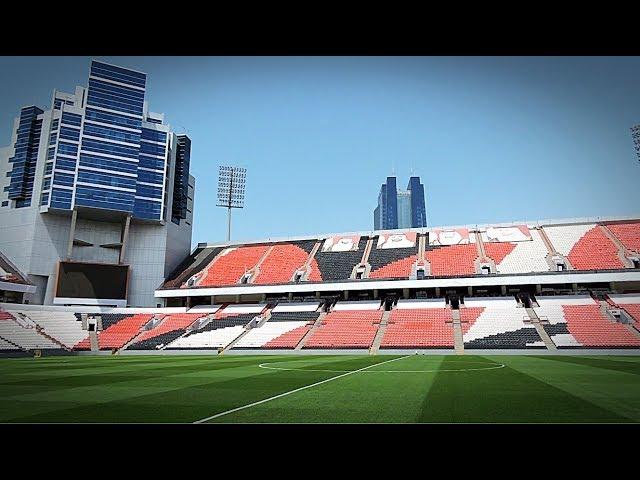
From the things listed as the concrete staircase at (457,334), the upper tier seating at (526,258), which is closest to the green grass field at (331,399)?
the concrete staircase at (457,334)

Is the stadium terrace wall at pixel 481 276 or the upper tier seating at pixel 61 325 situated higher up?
the stadium terrace wall at pixel 481 276

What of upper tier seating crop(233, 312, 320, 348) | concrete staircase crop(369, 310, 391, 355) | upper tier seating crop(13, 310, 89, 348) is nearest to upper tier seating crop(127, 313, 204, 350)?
upper tier seating crop(13, 310, 89, 348)

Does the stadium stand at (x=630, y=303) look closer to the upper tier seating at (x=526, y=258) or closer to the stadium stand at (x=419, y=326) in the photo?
the upper tier seating at (x=526, y=258)

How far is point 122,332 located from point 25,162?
14102mm

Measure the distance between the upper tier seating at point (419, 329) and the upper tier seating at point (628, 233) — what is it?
12.6 m

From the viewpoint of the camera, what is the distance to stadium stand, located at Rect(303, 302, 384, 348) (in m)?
25.8

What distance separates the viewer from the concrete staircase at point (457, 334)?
23500mm

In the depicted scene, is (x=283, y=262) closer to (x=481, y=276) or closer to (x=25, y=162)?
(x=481, y=276)

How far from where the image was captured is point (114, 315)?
3089 centimetres
